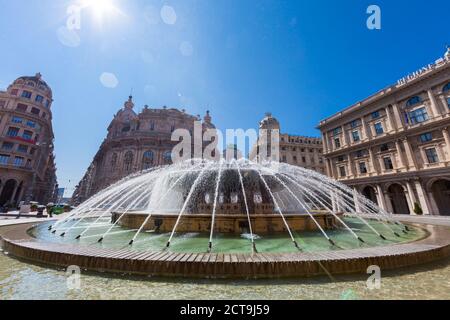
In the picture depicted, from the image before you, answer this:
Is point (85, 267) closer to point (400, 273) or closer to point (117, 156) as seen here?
point (400, 273)

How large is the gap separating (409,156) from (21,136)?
65956 mm

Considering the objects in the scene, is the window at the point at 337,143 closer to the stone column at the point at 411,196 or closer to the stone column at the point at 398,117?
the stone column at the point at 398,117

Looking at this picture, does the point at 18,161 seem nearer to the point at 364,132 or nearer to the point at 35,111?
the point at 35,111

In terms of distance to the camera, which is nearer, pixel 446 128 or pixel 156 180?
pixel 156 180

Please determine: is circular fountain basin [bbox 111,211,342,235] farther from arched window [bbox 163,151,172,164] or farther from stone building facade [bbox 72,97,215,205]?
arched window [bbox 163,151,172,164]

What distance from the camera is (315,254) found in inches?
160

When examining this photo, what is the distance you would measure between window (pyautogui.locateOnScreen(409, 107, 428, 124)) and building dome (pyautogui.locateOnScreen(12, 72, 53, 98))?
69.4 meters

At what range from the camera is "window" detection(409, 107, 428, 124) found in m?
24.4

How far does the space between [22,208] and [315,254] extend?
3144cm

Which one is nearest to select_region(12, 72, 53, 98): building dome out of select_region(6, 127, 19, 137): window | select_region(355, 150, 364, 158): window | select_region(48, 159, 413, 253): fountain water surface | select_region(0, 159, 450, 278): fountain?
select_region(6, 127, 19, 137): window

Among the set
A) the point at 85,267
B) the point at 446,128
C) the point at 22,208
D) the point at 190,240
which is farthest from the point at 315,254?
the point at 22,208

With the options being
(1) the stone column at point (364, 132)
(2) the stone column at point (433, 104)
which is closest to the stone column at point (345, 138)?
(1) the stone column at point (364, 132)

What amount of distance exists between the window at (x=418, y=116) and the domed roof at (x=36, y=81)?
69748 mm

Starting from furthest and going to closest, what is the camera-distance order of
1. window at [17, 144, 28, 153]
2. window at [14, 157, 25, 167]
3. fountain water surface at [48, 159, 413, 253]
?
window at [17, 144, 28, 153] → window at [14, 157, 25, 167] → fountain water surface at [48, 159, 413, 253]
